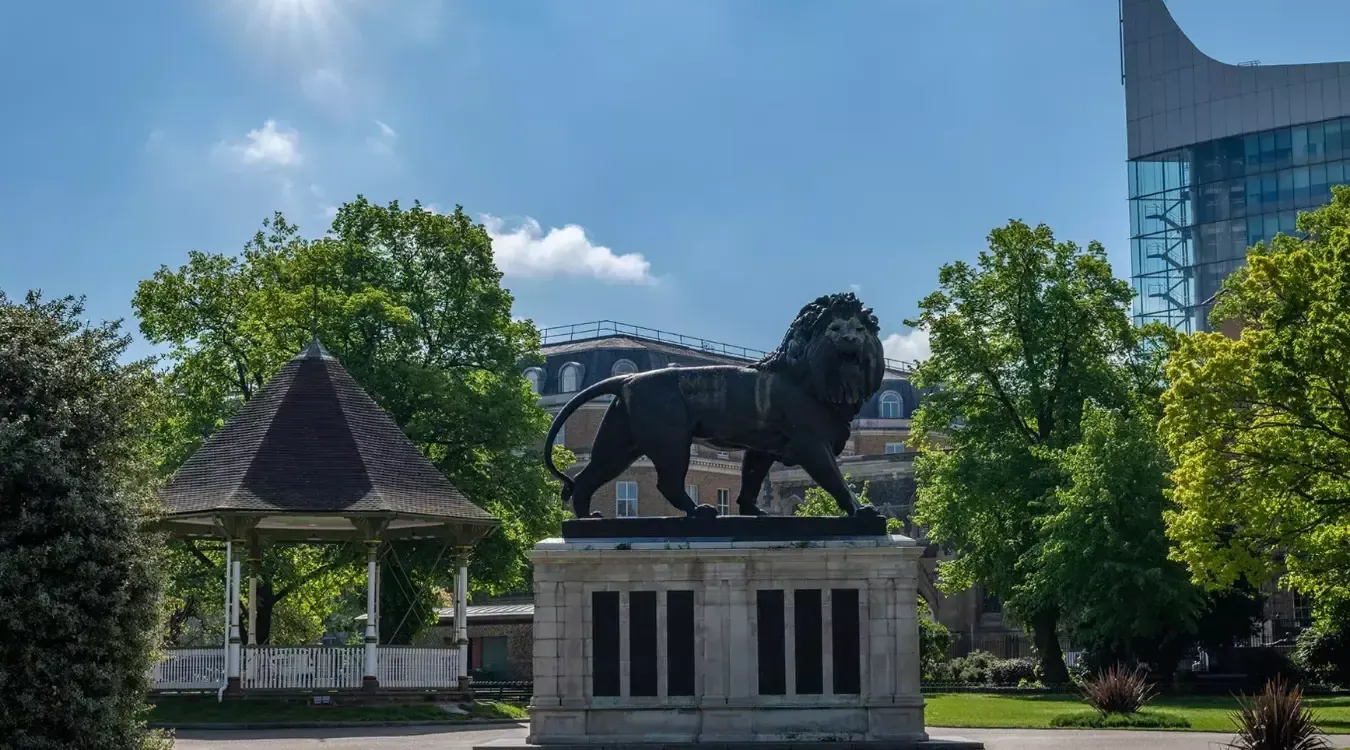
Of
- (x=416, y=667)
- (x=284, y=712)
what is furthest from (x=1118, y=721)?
(x=284, y=712)

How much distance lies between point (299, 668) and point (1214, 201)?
2785 inches

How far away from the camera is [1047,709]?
33.7 m

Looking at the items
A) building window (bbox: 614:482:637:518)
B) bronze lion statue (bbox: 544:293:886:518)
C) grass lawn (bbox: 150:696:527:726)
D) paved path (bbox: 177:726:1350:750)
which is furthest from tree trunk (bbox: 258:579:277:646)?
building window (bbox: 614:482:637:518)

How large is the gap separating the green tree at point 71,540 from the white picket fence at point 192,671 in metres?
15.6

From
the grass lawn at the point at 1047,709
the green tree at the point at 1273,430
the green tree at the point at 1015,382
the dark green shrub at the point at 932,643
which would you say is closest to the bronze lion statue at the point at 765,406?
the grass lawn at the point at 1047,709

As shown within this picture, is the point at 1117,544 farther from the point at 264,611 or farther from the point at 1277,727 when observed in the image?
the point at 1277,727

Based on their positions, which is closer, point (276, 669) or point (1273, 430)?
point (1273, 430)

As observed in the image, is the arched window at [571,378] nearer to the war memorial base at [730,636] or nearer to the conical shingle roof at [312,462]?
the conical shingle roof at [312,462]

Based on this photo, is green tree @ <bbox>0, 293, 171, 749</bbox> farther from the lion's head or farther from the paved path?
the lion's head

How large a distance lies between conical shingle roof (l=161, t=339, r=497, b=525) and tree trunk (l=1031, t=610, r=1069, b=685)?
19159 mm

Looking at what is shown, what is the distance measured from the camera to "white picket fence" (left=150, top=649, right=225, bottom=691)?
34.5 meters

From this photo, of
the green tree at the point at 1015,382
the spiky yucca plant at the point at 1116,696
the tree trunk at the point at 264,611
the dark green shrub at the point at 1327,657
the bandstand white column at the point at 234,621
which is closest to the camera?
the spiky yucca plant at the point at 1116,696

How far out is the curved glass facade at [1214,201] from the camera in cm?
8925

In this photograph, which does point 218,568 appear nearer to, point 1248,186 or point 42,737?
point 42,737
